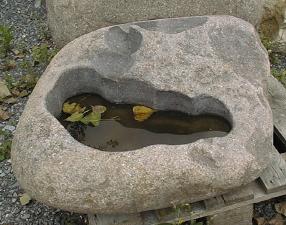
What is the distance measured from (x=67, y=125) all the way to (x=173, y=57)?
2.19ft

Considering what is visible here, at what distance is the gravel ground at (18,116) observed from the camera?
8.14 ft

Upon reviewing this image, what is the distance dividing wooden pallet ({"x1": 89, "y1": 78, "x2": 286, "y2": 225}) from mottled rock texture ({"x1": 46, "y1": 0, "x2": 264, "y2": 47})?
104cm

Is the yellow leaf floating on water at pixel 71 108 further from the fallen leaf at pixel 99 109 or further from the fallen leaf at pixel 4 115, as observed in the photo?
the fallen leaf at pixel 4 115

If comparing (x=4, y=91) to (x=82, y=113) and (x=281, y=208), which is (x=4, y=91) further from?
(x=281, y=208)

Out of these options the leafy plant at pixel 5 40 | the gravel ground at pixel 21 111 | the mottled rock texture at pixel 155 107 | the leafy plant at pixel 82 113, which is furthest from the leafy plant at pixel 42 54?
the leafy plant at pixel 82 113

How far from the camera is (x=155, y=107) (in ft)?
8.07

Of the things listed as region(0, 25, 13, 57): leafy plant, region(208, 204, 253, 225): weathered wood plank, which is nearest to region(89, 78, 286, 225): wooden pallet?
region(208, 204, 253, 225): weathered wood plank

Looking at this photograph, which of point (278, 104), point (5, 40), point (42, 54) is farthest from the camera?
point (5, 40)

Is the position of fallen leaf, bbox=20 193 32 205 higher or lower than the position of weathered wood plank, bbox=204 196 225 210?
lower

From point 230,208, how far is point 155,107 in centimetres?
66

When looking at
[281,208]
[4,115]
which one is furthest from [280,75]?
[4,115]

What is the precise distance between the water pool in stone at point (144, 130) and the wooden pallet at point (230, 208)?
31 centimetres

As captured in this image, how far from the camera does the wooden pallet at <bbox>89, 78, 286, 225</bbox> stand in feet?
7.09

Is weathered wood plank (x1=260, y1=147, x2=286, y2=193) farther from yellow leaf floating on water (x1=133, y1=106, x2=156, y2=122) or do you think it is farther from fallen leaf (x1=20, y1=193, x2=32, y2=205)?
fallen leaf (x1=20, y1=193, x2=32, y2=205)
